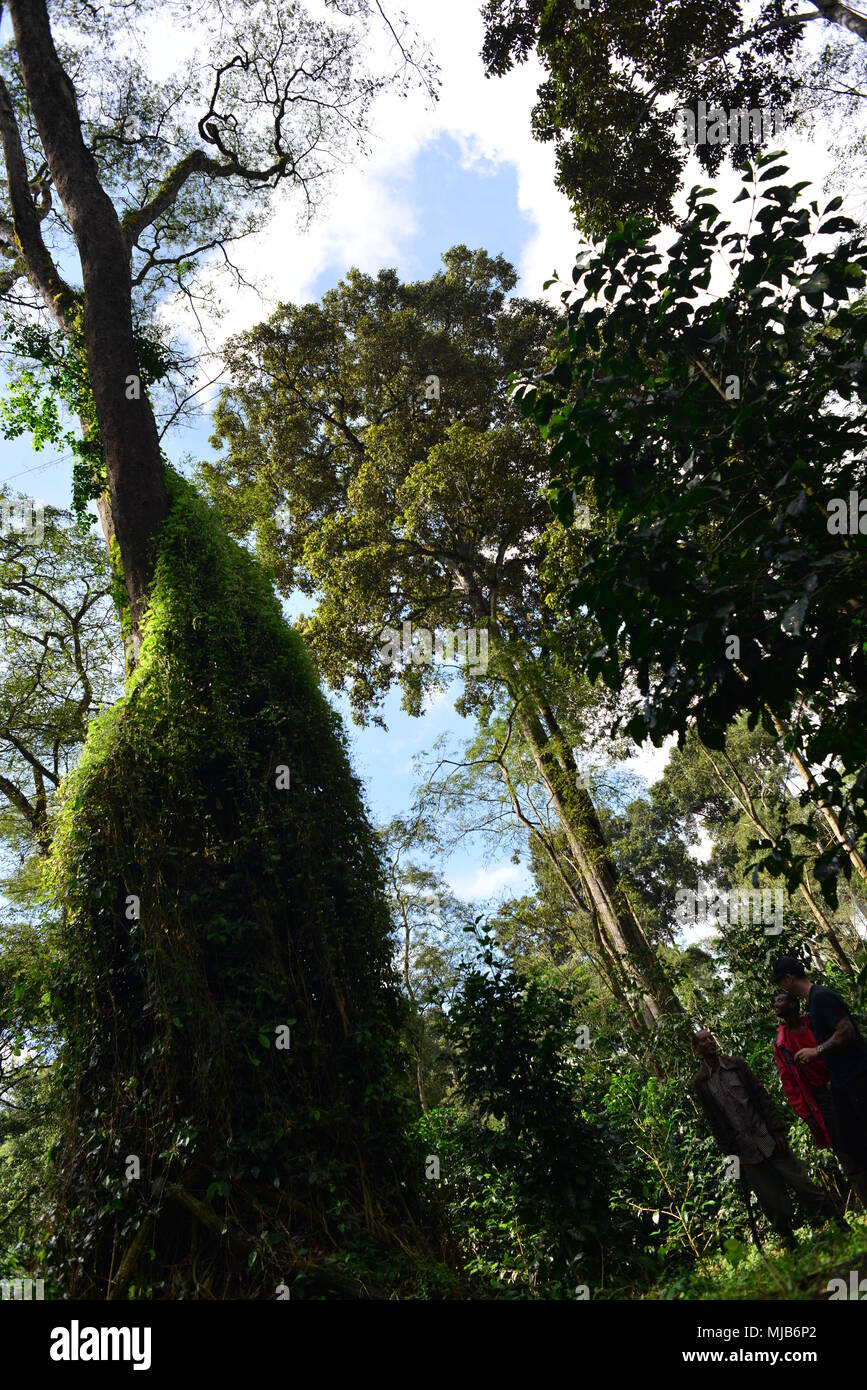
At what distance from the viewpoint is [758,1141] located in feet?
16.5

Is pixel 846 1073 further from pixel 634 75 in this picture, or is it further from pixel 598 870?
pixel 634 75

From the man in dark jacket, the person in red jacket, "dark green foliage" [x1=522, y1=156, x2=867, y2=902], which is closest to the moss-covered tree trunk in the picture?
the man in dark jacket

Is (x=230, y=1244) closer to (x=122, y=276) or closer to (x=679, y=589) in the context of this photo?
(x=679, y=589)

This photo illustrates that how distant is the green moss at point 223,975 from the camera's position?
13.9 ft

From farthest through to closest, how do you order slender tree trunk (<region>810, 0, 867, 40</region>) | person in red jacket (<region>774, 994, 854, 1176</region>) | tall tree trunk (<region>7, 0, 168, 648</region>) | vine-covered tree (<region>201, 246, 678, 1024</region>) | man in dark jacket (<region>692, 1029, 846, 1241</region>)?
vine-covered tree (<region>201, 246, 678, 1024</region>) → slender tree trunk (<region>810, 0, 867, 40</region>) → tall tree trunk (<region>7, 0, 168, 648</region>) → man in dark jacket (<region>692, 1029, 846, 1241</region>) → person in red jacket (<region>774, 994, 854, 1176</region>)

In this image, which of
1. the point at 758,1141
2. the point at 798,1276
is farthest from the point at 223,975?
the point at 758,1141

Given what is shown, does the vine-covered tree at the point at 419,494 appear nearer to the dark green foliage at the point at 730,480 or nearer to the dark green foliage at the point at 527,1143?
the dark green foliage at the point at 527,1143

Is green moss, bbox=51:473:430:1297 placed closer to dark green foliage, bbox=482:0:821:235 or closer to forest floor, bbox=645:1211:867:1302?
forest floor, bbox=645:1211:867:1302

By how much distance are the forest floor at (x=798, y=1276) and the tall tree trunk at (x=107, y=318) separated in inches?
213

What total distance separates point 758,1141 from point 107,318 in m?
8.06

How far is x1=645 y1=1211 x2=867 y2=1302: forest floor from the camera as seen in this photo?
281 centimetres

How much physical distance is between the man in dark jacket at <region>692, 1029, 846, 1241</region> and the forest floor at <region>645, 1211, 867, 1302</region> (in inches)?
32.8
